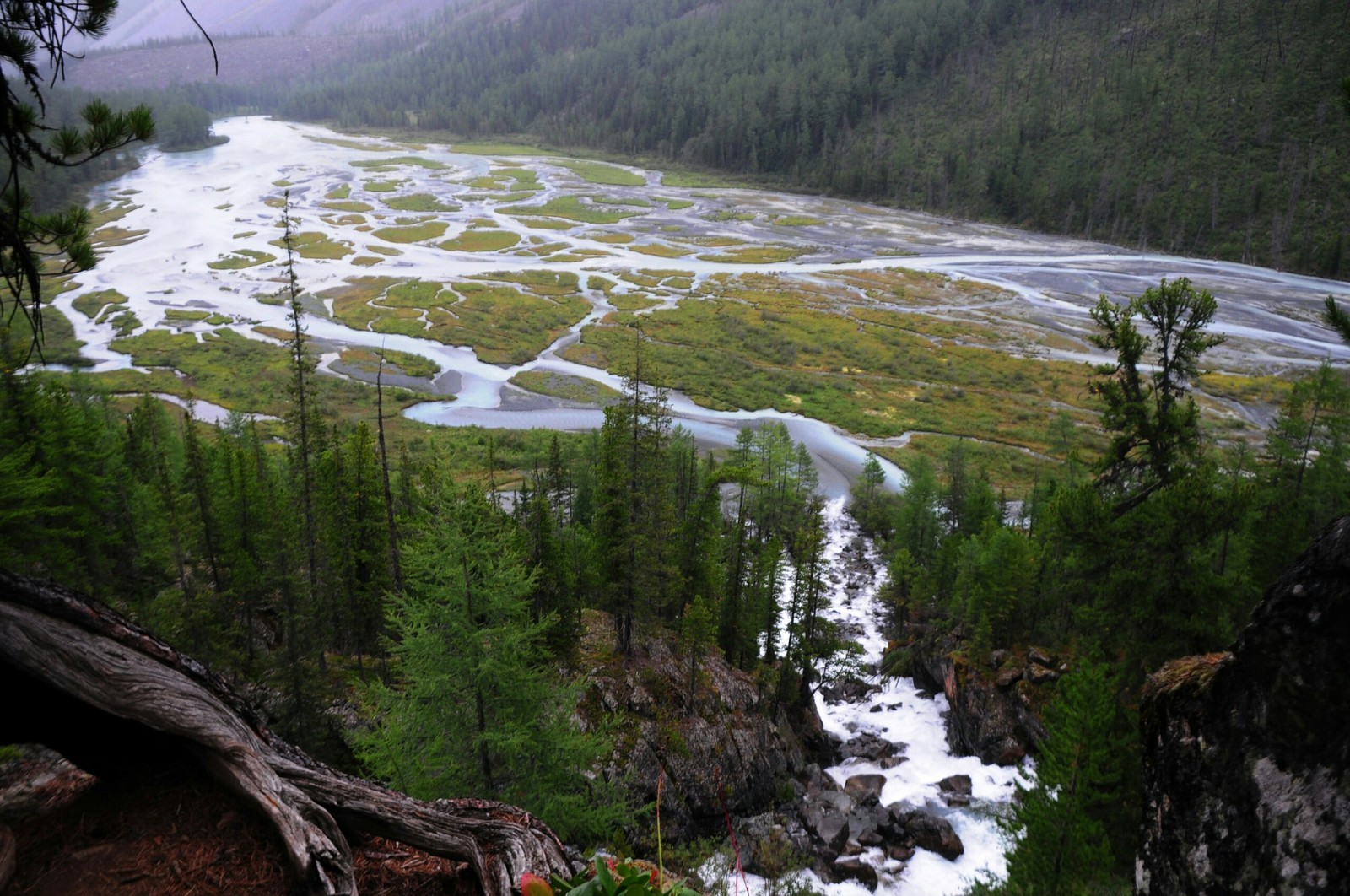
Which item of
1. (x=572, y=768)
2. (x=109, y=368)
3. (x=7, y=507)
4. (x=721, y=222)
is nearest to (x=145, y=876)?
(x=572, y=768)

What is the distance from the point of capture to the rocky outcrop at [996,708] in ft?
90.0

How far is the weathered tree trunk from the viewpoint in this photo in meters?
4.71

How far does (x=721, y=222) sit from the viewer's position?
411ft

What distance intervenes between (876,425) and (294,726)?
49.4m

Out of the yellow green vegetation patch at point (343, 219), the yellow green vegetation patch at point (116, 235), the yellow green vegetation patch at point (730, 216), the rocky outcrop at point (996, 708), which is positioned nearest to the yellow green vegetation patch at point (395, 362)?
the rocky outcrop at point (996, 708)

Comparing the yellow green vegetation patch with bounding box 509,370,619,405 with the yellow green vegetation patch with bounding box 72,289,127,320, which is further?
the yellow green vegetation patch with bounding box 72,289,127,320

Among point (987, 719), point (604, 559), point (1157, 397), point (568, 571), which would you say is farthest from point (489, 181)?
point (1157, 397)

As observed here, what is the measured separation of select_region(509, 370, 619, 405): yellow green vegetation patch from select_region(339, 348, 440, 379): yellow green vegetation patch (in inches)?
315

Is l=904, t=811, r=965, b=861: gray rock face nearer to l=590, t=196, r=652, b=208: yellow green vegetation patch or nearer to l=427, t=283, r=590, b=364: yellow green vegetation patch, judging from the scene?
l=427, t=283, r=590, b=364: yellow green vegetation patch

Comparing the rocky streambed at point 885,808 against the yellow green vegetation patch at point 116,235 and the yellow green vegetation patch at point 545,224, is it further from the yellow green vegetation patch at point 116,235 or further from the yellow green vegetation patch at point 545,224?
the yellow green vegetation patch at point 116,235

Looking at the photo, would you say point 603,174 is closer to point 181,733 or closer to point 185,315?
point 185,315

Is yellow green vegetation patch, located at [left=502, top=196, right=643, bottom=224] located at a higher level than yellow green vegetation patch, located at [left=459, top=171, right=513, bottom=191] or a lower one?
lower

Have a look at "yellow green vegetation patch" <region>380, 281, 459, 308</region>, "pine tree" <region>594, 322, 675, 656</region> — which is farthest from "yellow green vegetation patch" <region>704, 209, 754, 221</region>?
"pine tree" <region>594, 322, 675, 656</region>

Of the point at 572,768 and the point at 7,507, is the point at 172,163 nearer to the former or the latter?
the point at 7,507
